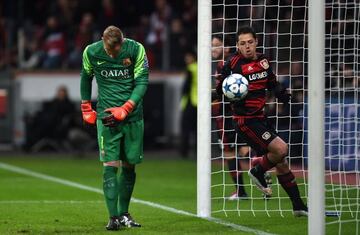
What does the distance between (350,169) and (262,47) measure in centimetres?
334

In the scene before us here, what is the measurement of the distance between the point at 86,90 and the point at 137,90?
57 cm

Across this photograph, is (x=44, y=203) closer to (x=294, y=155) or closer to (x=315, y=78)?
(x=294, y=155)

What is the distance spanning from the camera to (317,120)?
8.95 meters

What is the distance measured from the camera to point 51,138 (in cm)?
2512

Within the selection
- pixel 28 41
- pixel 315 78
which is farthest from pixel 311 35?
pixel 28 41

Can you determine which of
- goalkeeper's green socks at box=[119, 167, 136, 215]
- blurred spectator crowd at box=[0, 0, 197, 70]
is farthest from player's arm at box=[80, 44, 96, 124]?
blurred spectator crowd at box=[0, 0, 197, 70]

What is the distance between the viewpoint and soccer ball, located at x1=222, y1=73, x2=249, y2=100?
11328 mm

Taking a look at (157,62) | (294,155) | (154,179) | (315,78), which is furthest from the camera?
(157,62)

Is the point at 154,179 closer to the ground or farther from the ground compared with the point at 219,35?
closer to the ground

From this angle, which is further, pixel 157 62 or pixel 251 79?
pixel 157 62

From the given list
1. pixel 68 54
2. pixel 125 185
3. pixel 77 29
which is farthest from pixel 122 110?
pixel 77 29

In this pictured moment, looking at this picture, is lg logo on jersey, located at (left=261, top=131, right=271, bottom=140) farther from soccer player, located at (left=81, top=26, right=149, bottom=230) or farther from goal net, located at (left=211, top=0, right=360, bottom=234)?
soccer player, located at (left=81, top=26, right=149, bottom=230)

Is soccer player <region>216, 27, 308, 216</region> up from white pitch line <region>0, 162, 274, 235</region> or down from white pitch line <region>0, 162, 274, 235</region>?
up

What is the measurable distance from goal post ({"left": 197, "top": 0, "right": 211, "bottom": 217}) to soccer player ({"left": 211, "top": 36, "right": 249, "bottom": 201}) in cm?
134
